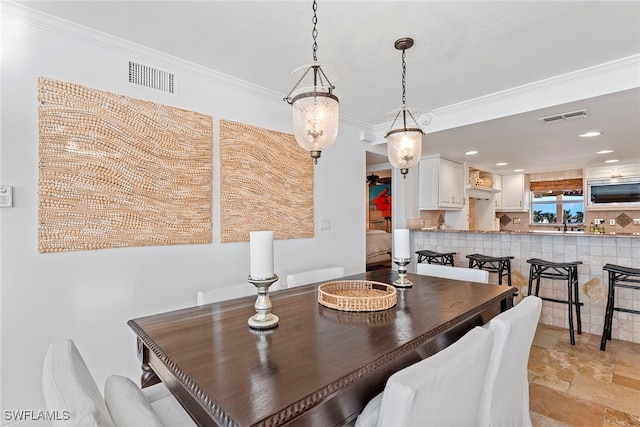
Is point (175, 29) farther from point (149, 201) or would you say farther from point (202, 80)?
point (149, 201)

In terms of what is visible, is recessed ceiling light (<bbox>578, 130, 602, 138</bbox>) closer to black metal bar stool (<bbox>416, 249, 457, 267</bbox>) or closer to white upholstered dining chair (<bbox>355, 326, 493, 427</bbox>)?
black metal bar stool (<bbox>416, 249, 457, 267</bbox>)

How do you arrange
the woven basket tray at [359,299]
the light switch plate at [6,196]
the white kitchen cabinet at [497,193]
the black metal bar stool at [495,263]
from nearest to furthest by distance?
the woven basket tray at [359,299], the light switch plate at [6,196], the black metal bar stool at [495,263], the white kitchen cabinet at [497,193]

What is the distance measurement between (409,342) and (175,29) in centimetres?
225

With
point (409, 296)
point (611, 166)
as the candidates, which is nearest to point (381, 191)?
point (611, 166)

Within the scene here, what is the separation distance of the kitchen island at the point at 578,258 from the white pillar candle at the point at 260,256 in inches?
136

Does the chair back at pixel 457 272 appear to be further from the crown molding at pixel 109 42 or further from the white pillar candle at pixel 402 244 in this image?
the crown molding at pixel 109 42

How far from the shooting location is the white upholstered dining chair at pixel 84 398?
69 cm

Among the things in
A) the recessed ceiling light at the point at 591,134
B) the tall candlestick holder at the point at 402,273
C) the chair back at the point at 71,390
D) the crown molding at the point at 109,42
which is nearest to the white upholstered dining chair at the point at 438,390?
the chair back at the point at 71,390

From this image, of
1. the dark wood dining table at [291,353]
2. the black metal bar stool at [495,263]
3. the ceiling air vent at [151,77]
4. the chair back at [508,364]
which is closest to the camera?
the dark wood dining table at [291,353]

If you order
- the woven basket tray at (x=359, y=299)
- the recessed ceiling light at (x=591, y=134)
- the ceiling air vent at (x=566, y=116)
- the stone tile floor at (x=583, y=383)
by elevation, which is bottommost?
the stone tile floor at (x=583, y=383)

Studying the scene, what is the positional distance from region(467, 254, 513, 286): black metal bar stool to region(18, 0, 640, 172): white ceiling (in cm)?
151

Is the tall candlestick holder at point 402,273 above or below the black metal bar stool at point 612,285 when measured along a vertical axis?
above

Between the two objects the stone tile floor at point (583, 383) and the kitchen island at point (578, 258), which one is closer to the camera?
the stone tile floor at point (583, 383)

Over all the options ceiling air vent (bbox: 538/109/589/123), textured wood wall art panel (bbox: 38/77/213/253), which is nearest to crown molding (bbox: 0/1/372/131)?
textured wood wall art panel (bbox: 38/77/213/253)
